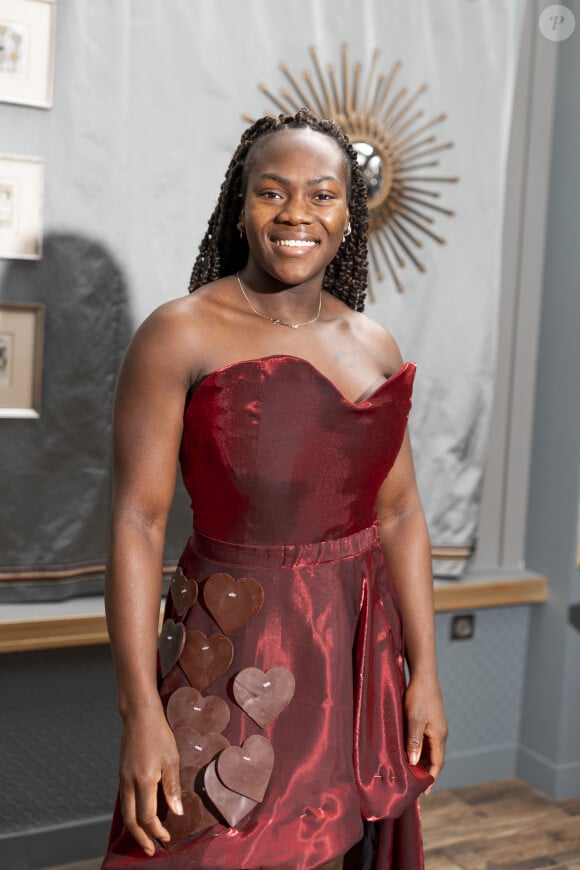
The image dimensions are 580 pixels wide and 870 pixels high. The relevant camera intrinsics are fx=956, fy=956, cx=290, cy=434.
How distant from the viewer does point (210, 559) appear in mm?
1348

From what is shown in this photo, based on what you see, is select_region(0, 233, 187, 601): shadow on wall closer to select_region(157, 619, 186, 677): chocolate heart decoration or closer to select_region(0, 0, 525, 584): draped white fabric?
select_region(0, 0, 525, 584): draped white fabric

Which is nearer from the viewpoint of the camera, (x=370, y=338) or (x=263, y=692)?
(x=263, y=692)

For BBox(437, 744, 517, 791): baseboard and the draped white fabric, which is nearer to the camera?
the draped white fabric

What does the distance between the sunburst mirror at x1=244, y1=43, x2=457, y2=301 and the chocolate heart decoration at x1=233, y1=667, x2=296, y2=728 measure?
1.44 m

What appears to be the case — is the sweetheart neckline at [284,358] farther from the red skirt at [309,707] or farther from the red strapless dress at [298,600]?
the red skirt at [309,707]

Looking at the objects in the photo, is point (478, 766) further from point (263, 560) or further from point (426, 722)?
point (263, 560)

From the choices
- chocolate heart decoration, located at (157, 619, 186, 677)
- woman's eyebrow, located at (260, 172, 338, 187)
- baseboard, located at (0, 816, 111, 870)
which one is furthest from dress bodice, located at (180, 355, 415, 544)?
baseboard, located at (0, 816, 111, 870)

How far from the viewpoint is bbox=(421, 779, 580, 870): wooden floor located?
2381mm

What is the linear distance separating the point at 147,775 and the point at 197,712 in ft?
0.36

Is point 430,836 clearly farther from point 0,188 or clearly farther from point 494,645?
point 0,188

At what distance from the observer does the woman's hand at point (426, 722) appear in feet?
4.73

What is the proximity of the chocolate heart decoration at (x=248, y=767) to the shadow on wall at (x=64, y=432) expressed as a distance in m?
1.10

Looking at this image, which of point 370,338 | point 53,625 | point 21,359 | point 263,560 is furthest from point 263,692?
point 21,359

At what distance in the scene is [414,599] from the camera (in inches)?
58.9
